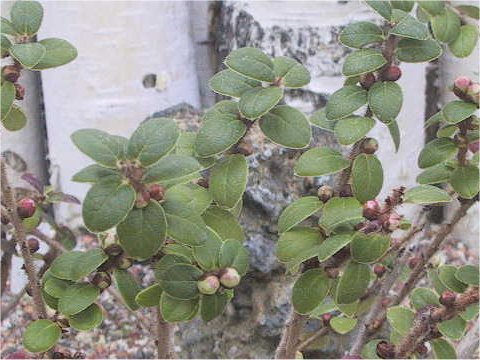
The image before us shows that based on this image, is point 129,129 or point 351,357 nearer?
point 351,357

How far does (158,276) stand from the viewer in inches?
19.7

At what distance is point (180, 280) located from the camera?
1.65ft

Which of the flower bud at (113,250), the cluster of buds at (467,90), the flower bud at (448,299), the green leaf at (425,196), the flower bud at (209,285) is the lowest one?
the flower bud at (448,299)

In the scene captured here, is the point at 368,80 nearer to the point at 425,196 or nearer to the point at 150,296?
the point at 425,196

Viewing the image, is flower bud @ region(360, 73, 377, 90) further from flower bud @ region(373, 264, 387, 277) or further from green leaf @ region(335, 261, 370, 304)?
flower bud @ region(373, 264, 387, 277)

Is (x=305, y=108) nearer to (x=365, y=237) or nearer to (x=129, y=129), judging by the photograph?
(x=129, y=129)

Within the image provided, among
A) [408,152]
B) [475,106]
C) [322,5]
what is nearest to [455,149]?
[475,106]

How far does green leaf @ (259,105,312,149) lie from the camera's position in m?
0.53

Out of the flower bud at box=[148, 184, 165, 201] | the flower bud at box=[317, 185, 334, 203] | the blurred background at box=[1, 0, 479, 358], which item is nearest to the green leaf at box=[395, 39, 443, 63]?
the flower bud at box=[317, 185, 334, 203]

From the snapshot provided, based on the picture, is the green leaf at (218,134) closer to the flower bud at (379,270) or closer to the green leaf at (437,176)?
the green leaf at (437,176)

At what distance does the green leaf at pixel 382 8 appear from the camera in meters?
0.56

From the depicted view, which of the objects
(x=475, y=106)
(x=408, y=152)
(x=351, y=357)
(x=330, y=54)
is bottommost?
(x=408, y=152)

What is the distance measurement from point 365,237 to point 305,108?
2.21 ft

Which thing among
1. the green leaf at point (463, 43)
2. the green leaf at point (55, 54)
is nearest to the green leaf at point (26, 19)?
the green leaf at point (55, 54)
